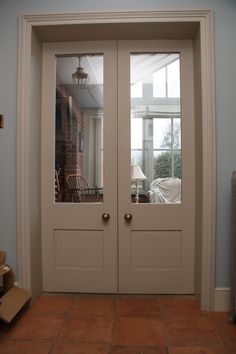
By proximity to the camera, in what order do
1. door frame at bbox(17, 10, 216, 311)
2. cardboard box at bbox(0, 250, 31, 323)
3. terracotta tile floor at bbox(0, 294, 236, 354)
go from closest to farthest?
terracotta tile floor at bbox(0, 294, 236, 354) < cardboard box at bbox(0, 250, 31, 323) < door frame at bbox(17, 10, 216, 311)

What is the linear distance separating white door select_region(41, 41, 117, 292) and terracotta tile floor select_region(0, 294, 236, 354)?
0.20m

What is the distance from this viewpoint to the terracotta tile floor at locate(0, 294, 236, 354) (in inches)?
63.2

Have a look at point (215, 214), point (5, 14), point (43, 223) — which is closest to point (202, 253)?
point (215, 214)

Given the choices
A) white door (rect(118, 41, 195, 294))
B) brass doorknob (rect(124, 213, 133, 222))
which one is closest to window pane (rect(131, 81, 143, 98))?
white door (rect(118, 41, 195, 294))

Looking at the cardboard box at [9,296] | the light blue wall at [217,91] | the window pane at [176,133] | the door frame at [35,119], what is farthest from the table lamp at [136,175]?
the cardboard box at [9,296]

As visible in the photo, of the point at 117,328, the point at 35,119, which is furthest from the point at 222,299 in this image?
the point at 35,119

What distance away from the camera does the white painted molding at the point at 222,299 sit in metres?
2.03

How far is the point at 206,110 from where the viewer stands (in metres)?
2.01

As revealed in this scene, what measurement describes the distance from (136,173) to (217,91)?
0.92m

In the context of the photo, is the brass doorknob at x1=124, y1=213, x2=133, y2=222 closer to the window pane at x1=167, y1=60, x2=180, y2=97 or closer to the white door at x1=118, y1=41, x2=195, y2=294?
the white door at x1=118, y1=41, x2=195, y2=294

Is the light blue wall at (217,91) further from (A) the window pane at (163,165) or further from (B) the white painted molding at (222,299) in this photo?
(A) the window pane at (163,165)

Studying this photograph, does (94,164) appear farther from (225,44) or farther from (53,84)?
(225,44)

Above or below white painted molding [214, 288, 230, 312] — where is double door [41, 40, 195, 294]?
above

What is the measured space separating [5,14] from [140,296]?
2616 mm
